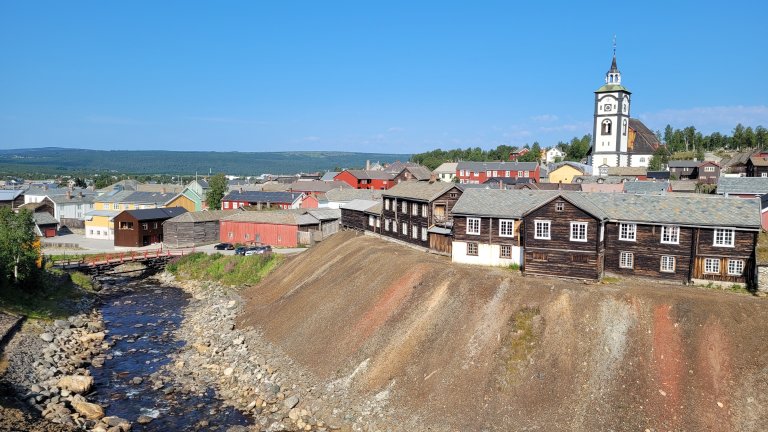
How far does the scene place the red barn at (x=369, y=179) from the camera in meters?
112

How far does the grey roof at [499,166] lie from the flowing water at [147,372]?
2977 inches

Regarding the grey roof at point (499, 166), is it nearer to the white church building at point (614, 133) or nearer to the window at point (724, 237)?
the white church building at point (614, 133)

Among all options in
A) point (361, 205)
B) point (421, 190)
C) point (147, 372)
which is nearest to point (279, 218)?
point (361, 205)

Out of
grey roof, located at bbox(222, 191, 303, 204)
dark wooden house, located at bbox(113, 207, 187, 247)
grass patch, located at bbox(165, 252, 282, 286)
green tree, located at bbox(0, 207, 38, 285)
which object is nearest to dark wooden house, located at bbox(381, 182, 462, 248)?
grass patch, located at bbox(165, 252, 282, 286)

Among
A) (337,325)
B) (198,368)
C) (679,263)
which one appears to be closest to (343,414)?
(337,325)

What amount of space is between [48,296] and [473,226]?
115 ft

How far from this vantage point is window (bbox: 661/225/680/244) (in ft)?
115

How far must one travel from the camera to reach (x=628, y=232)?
36.4m

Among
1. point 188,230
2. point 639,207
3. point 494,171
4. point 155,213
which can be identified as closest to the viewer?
point 639,207

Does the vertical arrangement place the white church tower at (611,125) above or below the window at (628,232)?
above

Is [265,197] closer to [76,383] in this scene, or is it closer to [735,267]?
[76,383]

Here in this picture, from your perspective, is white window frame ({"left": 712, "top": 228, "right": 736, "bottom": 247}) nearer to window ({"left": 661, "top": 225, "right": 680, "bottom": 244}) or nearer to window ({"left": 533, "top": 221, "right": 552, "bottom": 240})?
window ({"left": 661, "top": 225, "right": 680, "bottom": 244})

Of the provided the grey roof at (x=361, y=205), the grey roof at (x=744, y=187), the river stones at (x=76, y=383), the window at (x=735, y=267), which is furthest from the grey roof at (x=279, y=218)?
the window at (x=735, y=267)

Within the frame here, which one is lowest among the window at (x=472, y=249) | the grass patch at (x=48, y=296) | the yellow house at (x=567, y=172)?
the grass patch at (x=48, y=296)
